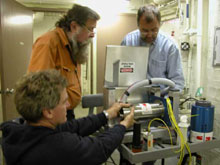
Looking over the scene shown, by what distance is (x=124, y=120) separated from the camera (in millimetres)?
1037

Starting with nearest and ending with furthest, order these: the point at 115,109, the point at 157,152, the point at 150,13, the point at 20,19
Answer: the point at 157,152 < the point at 115,109 < the point at 150,13 < the point at 20,19

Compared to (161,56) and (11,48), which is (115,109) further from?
(11,48)

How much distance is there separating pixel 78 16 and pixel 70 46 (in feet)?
0.75

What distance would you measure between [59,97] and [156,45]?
3.10ft

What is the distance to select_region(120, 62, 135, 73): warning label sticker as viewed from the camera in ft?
3.93

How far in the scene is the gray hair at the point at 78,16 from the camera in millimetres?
1427

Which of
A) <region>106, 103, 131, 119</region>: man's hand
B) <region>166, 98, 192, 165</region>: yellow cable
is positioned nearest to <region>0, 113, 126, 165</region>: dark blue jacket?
<region>106, 103, 131, 119</region>: man's hand

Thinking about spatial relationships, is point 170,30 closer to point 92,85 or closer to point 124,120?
point 92,85

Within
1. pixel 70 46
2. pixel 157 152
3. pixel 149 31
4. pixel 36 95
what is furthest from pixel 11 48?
pixel 157 152

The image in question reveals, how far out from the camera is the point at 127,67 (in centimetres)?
122

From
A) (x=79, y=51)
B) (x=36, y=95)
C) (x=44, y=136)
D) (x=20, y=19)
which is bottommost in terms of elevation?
(x=44, y=136)

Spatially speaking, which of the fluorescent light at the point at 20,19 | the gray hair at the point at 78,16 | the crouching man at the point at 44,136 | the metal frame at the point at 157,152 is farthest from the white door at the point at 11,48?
the metal frame at the point at 157,152

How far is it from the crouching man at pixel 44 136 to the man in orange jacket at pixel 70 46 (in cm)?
43

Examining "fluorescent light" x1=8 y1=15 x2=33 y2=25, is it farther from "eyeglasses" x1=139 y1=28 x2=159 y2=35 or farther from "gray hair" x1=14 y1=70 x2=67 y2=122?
"gray hair" x1=14 y1=70 x2=67 y2=122
